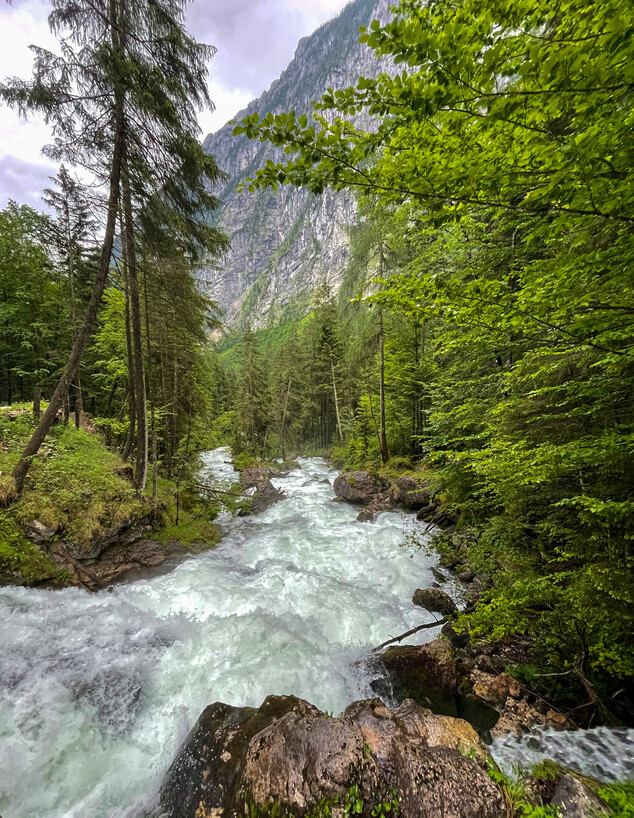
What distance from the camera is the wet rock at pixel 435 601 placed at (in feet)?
20.7

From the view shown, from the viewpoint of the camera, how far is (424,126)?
240 cm

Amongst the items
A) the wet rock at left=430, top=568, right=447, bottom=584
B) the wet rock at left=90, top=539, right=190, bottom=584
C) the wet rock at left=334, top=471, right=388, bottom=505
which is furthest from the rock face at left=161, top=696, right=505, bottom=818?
the wet rock at left=334, top=471, right=388, bottom=505

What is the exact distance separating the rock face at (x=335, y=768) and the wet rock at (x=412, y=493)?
8.71 metres

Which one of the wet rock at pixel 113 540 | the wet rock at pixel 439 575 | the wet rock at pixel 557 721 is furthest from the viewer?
the wet rock at pixel 439 575

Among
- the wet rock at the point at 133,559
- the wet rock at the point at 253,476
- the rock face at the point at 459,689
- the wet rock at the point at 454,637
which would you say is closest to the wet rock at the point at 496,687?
the rock face at the point at 459,689

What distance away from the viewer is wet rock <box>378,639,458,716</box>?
426 cm

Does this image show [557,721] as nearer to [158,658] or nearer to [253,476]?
[158,658]

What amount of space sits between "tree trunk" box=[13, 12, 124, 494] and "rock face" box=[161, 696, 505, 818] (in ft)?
21.9

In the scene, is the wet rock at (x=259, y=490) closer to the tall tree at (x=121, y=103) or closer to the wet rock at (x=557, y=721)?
the tall tree at (x=121, y=103)

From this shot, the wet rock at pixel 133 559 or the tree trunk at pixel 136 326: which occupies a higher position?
the tree trunk at pixel 136 326

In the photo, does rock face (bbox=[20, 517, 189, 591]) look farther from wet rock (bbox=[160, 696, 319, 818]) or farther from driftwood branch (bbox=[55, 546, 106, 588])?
wet rock (bbox=[160, 696, 319, 818])

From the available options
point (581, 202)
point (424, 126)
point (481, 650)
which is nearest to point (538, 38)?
point (424, 126)

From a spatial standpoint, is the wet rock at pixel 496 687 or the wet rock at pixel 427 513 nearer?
the wet rock at pixel 496 687

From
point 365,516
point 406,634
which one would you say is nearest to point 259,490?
point 365,516
